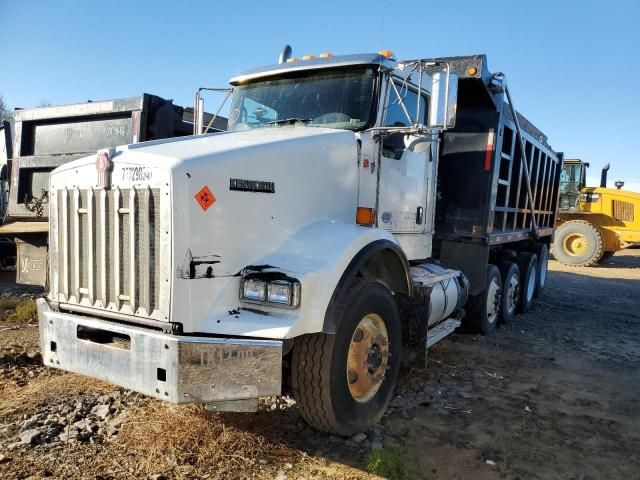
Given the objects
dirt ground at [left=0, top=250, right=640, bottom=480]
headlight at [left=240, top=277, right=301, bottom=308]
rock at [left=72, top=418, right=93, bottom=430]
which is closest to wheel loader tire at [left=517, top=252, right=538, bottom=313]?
dirt ground at [left=0, top=250, right=640, bottom=480]

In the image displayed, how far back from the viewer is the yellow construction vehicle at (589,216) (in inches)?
680

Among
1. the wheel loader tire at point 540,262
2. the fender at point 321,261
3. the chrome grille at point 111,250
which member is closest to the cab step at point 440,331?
the fender at point 321,261

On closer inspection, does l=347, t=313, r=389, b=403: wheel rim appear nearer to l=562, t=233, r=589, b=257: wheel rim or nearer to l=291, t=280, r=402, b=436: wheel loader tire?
l=291, t=280, r=402, b=436: wheel loader tire

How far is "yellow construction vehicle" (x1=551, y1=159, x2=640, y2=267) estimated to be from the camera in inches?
680

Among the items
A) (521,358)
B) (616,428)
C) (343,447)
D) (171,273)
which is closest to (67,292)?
(171,273)

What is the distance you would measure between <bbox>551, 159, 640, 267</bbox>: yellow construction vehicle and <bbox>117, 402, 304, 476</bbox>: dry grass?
16518 millimetres

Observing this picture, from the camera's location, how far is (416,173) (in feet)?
16.3

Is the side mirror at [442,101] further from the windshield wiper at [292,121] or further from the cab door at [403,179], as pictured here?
the windshield wiper at [292,121]

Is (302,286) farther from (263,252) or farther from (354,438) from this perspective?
(354,438)

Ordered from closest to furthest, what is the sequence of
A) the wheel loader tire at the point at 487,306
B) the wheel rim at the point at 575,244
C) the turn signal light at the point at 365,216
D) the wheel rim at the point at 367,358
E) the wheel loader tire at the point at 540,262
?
the wheel rim at the point at 367,358 → the turn signal light at the point at 365,216 → the wheel loader tire at the point at 487,306 → the wheel loader tire at the point at 540,262 → the wheel rim at the point at 575,244

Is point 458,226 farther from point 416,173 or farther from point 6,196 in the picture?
point 6,196

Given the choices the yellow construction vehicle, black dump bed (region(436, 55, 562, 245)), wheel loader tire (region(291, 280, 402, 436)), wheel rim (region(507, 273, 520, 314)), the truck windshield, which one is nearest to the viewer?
wheel loader tire (region(291, 280, 402, 436))

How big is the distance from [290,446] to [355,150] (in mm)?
2182

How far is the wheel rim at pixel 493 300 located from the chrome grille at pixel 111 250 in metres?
4.93
